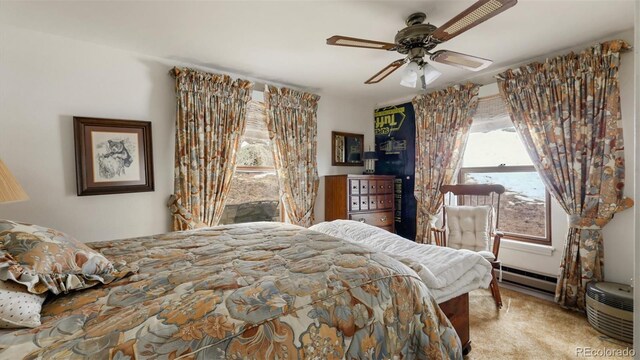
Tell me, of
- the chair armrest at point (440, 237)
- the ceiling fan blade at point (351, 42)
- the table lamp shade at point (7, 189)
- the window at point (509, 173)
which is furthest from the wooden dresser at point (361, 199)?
the table lamp shade at point (7, 189)

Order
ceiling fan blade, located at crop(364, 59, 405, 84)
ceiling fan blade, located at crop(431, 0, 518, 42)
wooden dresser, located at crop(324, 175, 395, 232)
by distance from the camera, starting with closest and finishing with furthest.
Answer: ceiling fan blade, located at crop(431, 0, 518, 42) → ceiling fan blade, located at crop(364, 59, 405, 84) → wooden dresser, located at crop(324, 175, 395, 232)

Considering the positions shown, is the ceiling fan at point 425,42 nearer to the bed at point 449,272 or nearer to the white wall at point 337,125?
the bed at point 449,272

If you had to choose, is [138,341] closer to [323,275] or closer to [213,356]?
[213,356]

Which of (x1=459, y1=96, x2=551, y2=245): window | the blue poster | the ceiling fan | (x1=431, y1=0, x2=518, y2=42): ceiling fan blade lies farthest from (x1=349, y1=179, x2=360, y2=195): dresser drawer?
(x1=431, y1=0, x2=518, y2=42): ceiling fan blade

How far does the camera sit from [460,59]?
204 centimetres

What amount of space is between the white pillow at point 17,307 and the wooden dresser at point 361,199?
9.69 feet

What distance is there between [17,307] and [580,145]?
3809mm

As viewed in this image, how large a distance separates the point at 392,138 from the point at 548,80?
77.3 inches

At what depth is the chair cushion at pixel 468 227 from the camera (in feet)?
9.29

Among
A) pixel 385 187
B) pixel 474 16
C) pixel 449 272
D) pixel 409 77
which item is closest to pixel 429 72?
pixel 409 77

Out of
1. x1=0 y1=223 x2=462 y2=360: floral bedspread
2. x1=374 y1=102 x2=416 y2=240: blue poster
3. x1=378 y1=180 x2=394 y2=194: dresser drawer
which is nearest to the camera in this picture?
x1=0 y1=223 x2=462 y2=360: floral bedspread

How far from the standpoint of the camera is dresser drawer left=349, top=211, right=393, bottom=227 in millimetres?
3682

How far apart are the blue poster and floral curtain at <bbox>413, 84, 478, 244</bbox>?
189 mm

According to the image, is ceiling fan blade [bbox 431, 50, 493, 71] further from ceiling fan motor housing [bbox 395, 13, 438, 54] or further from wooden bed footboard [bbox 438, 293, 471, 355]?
wooden bed footboard [bbox 438, 293, 471, 355]
